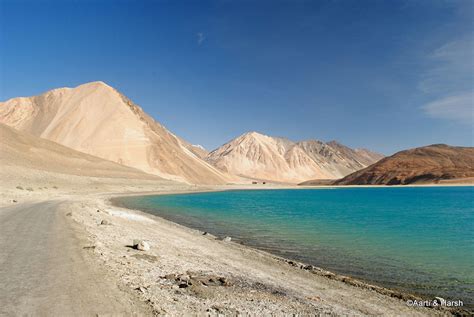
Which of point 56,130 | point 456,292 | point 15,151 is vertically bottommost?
point 456,292

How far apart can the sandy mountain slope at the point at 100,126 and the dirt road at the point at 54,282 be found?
383ft

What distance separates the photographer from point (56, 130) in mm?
134000

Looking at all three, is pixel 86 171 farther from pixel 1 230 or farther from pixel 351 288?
pixel 351 288

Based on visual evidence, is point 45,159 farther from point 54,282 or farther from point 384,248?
point 54,282

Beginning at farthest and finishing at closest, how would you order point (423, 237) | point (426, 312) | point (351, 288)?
point (423, 237) → point (351, 288) → point (426, 312)

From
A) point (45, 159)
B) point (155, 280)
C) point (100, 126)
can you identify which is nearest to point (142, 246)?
point (155, 280)

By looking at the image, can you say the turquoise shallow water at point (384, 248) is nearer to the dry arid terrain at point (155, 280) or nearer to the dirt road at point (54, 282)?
the dry arid terrain at point (155, 280)

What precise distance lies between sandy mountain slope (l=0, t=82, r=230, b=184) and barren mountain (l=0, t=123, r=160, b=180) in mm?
26510

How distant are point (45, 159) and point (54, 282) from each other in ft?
275

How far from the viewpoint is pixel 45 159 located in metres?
81.9

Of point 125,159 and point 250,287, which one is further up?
point 125,159

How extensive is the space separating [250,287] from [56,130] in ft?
470

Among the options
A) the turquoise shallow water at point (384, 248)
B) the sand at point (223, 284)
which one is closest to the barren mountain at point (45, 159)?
the turquoise shallow water at point (384, 248)

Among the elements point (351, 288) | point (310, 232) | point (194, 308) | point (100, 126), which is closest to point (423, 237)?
point (310, 232)
